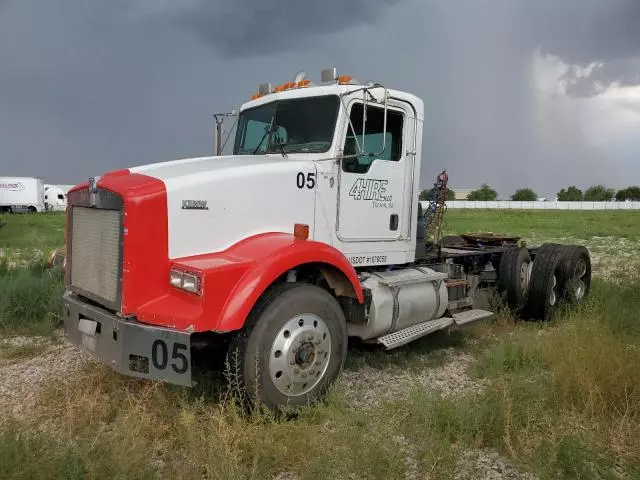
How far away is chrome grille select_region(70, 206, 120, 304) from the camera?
4.56 m

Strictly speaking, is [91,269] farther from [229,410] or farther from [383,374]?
[383,374]

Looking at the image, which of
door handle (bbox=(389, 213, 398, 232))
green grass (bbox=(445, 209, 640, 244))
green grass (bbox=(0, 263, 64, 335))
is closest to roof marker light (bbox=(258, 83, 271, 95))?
door handle (bbox=(389, 213, 398, 232))

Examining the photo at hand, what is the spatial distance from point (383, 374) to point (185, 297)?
2.57m

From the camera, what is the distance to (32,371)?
19.7 feet

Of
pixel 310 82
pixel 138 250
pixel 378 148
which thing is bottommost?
pixel 138 250

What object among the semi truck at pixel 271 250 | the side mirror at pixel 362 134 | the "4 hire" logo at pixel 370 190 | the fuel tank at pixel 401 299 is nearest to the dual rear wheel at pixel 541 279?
the semi truck at pixel 271 250

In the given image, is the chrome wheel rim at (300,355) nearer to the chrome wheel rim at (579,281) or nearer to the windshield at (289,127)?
the windshield at (289,127)

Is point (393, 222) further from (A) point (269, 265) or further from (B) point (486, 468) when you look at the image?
(B) point (486, 468)

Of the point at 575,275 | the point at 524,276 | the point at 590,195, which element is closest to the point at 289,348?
the point at 524,276

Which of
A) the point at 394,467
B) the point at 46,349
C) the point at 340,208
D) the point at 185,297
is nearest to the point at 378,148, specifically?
the point at 340,208

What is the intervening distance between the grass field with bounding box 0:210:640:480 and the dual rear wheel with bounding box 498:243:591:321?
2.29 m

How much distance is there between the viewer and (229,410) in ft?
14.3

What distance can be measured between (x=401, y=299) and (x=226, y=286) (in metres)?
2.36

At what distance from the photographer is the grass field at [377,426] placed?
12.1 ft
